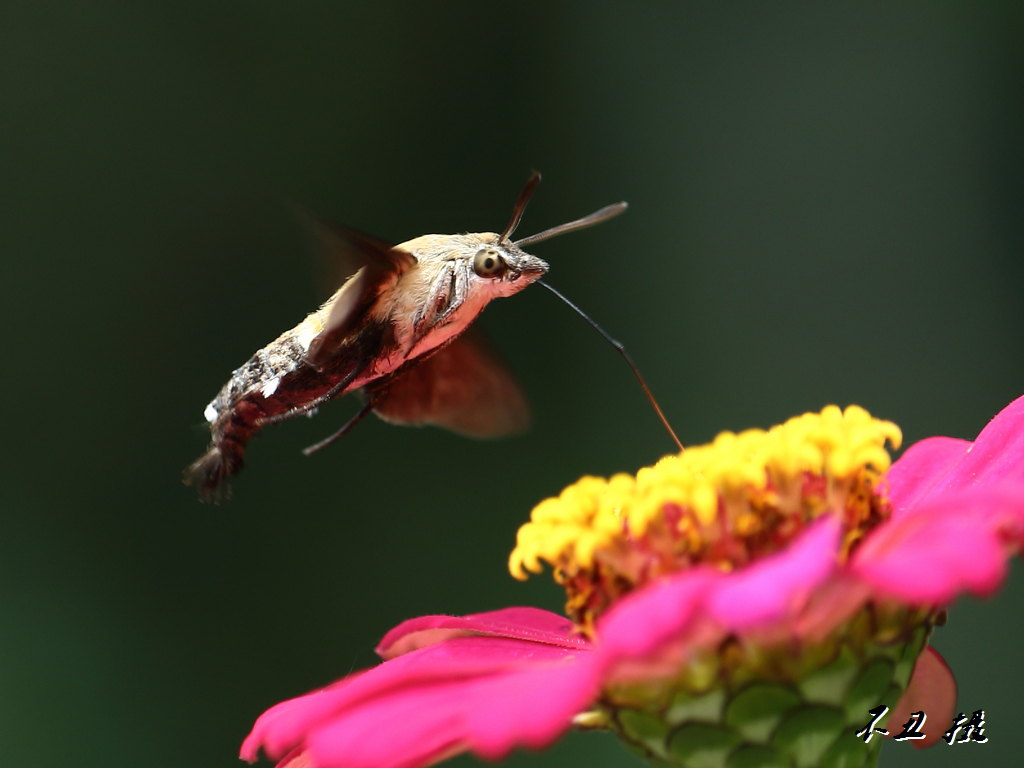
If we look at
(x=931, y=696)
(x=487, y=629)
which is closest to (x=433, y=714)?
(x=487, y=629)

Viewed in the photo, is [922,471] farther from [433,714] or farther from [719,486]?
[433,714]

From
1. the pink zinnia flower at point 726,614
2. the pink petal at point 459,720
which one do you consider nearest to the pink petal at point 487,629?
the pink zinnia flower at point 726,614

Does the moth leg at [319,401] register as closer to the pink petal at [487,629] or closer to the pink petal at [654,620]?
the pink petal at [487,629]

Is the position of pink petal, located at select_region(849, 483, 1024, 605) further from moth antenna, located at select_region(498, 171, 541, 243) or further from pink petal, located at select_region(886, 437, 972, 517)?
moth antenna, located at select_region(498, 171, 541, 243)

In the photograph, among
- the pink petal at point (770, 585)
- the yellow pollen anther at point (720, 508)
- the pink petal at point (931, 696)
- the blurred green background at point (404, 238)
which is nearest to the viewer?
the pink petal at point (770, 585)

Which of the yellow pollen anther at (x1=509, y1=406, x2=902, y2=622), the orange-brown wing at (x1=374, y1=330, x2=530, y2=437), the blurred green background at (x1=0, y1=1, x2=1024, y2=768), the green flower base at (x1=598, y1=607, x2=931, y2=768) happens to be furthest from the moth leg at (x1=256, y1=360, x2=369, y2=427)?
the blurred green background at (x1=0, y1=1, x2=1024, y2=768)

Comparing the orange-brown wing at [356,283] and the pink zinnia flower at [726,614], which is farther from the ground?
the orange-brown wing at [356,283]
